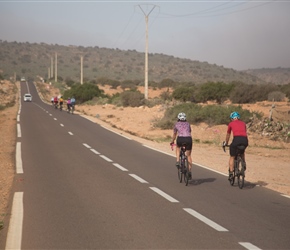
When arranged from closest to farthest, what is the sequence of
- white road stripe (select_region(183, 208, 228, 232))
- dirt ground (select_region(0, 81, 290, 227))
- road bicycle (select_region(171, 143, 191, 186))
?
white road stripe (select_region(183, 208, 228, 232))
road bicycle (select_region(171, 143, 191, 186))
dirt ground (select_region(0, 81, 290, 227))

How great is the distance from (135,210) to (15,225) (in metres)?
2.25

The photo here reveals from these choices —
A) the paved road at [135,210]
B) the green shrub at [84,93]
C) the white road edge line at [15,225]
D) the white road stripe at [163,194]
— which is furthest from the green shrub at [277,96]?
the white road edge line at [15,225]

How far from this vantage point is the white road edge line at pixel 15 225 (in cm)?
678

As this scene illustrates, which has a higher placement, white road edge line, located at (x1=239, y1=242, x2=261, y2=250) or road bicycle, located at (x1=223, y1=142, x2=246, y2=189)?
road bicycle, located at (x1=223, y1=142, x2=246, y2=189)

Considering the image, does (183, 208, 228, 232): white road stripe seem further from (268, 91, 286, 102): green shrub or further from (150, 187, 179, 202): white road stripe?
(268, 91, 286, 102): green shrub

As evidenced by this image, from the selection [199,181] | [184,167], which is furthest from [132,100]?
[184,167]

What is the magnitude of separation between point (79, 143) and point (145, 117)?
19.0m

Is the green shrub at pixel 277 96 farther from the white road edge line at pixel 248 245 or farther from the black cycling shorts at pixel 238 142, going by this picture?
the white road edge line at pixel 248 245

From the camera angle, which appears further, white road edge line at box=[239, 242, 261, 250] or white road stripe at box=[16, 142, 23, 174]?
white road stripe at box=[16, 142, 23, 174]

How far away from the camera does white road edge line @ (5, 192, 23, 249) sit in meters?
6.78

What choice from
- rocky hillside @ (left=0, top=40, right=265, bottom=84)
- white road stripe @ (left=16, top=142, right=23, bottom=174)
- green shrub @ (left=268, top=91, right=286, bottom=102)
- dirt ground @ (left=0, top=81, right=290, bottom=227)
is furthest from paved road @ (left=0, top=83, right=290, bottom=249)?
rocky hillside @ (left=0, top=40, right=265, bottom=84)

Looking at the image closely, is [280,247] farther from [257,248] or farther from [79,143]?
[79,143]

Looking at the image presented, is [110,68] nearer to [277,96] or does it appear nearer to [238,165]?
[277,96]

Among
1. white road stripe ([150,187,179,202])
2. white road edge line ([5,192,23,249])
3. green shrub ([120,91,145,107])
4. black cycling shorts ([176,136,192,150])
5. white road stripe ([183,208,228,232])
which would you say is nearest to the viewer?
white road edge line ([5,192,23,249])
